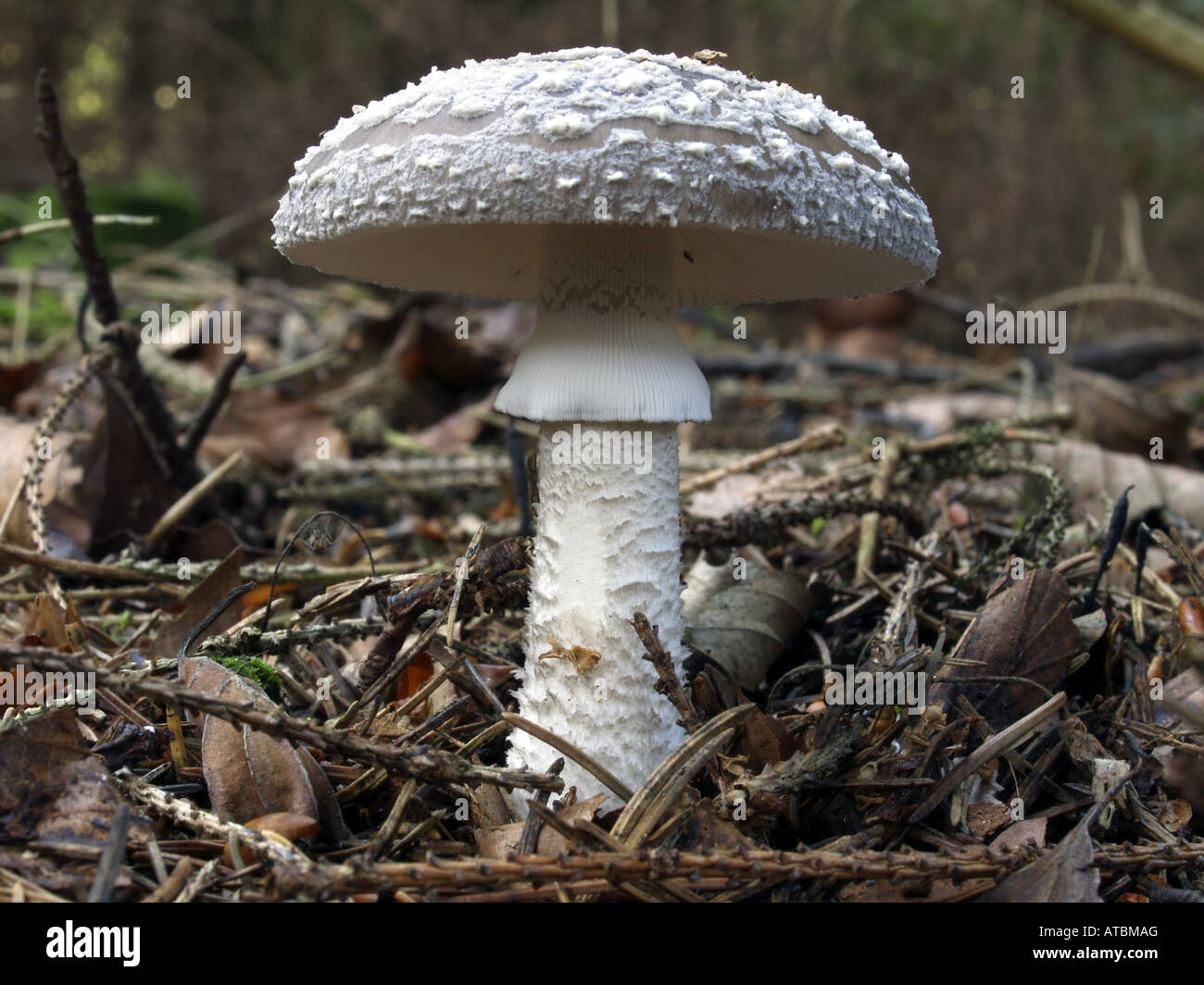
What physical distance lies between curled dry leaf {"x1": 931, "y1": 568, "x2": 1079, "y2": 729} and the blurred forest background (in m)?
9.35

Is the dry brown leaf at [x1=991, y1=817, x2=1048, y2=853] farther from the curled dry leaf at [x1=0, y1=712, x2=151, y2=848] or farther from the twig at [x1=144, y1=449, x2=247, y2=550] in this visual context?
the twig at [x1=144, y1=449, x2=247, y2=550]

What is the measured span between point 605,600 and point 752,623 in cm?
70

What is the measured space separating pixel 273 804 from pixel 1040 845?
1.86 m

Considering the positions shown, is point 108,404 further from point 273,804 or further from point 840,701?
point 840,701

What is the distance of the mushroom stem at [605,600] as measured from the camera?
255cm

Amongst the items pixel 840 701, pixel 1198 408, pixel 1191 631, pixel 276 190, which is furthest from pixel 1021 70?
pixel 840 701

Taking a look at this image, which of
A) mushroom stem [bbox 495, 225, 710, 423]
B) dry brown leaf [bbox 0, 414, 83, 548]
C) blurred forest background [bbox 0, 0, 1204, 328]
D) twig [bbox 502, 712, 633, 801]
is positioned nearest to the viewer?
twig [bbox 502, 712, 633, 801]

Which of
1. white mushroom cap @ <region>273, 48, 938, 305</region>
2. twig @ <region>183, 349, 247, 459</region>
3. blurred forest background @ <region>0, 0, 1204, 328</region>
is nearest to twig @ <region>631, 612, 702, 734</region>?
white mushroom cap @ <region>273, 48, 938, 305</region>

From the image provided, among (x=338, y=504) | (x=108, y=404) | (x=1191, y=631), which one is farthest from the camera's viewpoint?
(x=338, y=504)

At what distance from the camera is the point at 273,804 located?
216 cm

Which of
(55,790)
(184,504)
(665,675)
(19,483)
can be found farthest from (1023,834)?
(19,483)

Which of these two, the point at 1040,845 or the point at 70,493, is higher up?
the point at 70,493

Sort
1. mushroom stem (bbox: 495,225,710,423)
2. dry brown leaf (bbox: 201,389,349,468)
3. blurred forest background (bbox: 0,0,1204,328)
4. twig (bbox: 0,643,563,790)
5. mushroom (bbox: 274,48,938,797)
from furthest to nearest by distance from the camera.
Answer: blurred forest background (bbox: 0,0,1204,328)
dry brown leaf (bbox: 201,389,349,468)
mushroom stem (bbox: 495,225,710,423)
mushroom (bbox: 274,48,938,797)
twig (bbox: 0,643,563,790)

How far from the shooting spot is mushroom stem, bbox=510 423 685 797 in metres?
2.55
